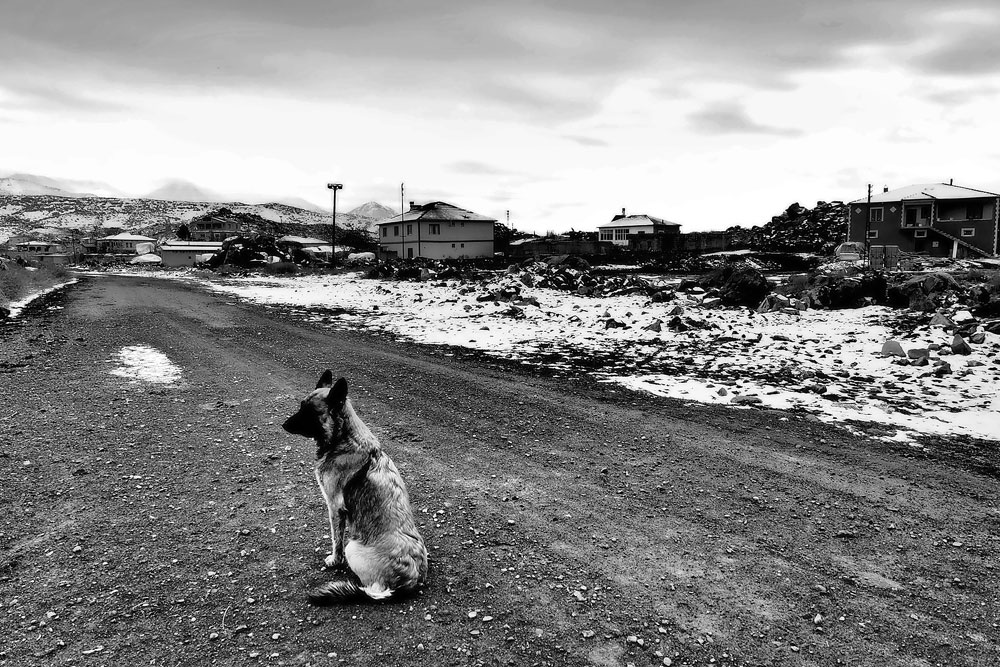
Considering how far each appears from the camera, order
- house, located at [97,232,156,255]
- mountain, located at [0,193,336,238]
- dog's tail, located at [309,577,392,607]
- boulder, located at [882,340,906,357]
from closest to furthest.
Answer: dog's tail, located at [309,577,392,607] < boulder, located at [882,340,906,357] < house, located at [97,232,156,255] < mountain, located at [0,193,336,238]

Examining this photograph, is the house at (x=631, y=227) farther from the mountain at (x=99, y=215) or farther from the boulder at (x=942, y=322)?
the mountain at (x=99, y=215)

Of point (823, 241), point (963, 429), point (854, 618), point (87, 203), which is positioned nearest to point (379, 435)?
point (854, 618)

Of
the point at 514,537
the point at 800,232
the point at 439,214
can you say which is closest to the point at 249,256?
the point at 439,214

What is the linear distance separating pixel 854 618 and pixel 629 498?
86.0 inches

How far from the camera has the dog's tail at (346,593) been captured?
12.8ft

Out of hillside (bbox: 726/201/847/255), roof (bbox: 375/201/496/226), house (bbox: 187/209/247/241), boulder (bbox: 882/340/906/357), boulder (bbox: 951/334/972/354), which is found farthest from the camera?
house (bbox: 187/209/247/241)

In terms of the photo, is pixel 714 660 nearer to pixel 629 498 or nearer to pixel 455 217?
pixel 629 498

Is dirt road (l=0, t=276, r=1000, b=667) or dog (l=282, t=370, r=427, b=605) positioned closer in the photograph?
dirt road (l=0, t=276, r=1000, b=667)

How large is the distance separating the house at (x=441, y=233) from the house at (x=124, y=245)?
55343 mm

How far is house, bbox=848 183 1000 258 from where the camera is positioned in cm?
5094

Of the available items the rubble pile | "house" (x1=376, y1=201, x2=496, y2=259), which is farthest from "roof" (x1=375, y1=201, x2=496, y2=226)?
the rubble pile

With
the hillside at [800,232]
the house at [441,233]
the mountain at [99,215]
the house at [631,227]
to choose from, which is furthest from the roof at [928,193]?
the mountain at [99,215]

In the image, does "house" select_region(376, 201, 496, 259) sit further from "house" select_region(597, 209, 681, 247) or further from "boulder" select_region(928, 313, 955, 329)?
"boulder" select_region(928, 313, 955, 329)

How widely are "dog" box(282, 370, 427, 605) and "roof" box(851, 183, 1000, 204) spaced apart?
63.6m
